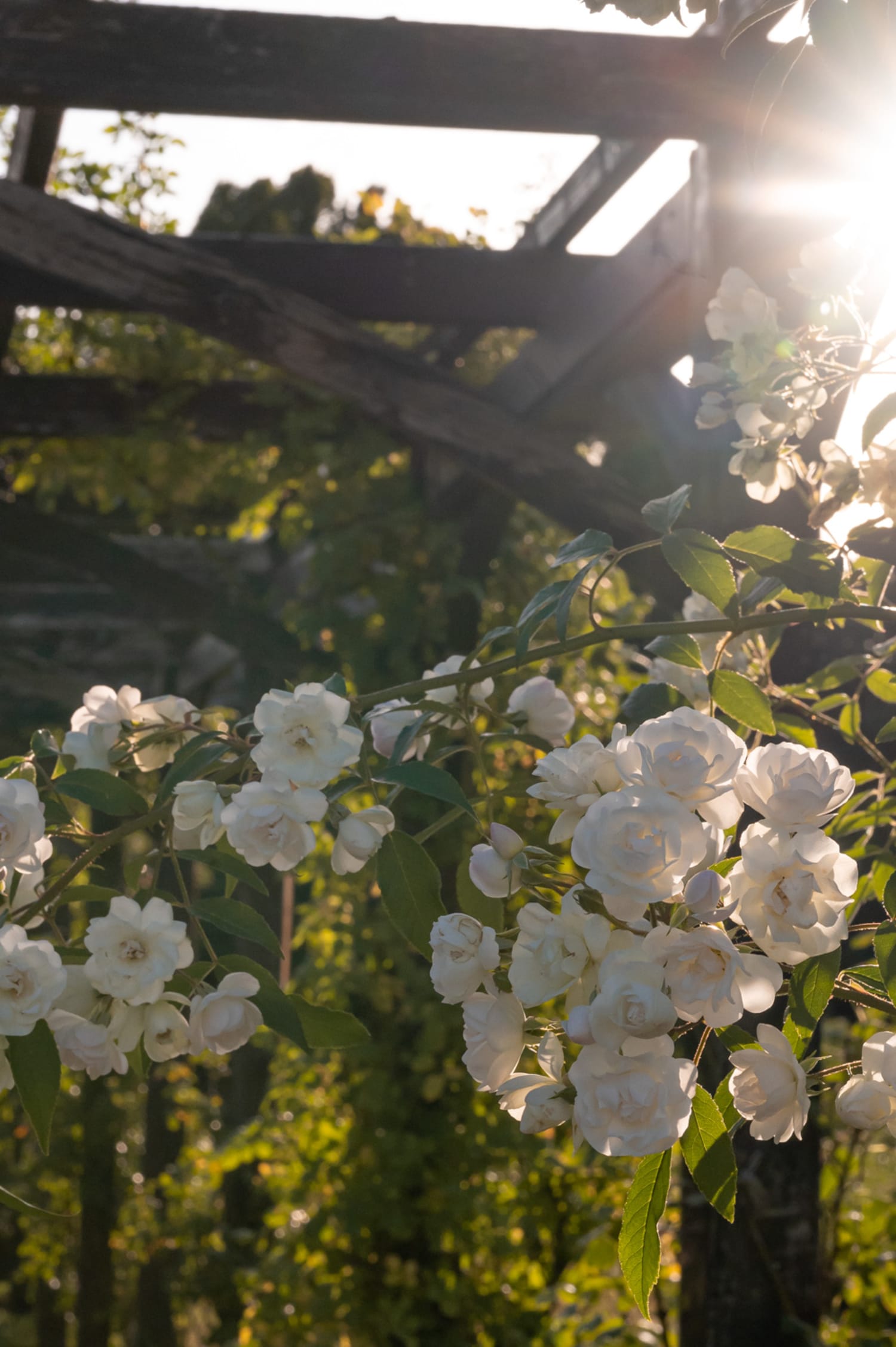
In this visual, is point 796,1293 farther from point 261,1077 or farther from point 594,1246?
point 261,1077

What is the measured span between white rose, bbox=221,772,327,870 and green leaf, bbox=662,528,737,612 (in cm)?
27

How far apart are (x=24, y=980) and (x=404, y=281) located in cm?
210

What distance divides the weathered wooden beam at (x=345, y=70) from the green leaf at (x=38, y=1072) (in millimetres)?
1547

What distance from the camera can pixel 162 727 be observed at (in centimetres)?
76

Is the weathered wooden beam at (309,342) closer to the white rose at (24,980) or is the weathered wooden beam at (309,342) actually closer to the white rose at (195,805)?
the white rose at (195,805)

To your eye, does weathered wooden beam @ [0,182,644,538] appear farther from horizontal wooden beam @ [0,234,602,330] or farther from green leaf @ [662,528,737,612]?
green leaf @ [662,528,737,612]

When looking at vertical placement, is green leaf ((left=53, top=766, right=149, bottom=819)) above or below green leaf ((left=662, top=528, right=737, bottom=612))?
below

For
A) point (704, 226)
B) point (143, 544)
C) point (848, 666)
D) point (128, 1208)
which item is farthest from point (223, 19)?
point (128, 1208)

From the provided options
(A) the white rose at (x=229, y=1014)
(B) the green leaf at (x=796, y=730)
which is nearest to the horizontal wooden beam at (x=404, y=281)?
(B) the green leaf at (x=796, y=730)

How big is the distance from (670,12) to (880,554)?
2.59ft

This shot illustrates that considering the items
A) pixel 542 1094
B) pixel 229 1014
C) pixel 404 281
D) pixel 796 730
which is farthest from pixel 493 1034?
pixel 404 281

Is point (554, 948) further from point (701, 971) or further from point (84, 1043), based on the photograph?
point (84, 1043)

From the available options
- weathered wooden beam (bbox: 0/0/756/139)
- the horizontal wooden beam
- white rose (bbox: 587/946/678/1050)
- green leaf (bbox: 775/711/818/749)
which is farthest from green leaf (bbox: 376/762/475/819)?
the horizontal wooden beam

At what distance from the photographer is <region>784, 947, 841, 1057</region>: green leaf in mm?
557
